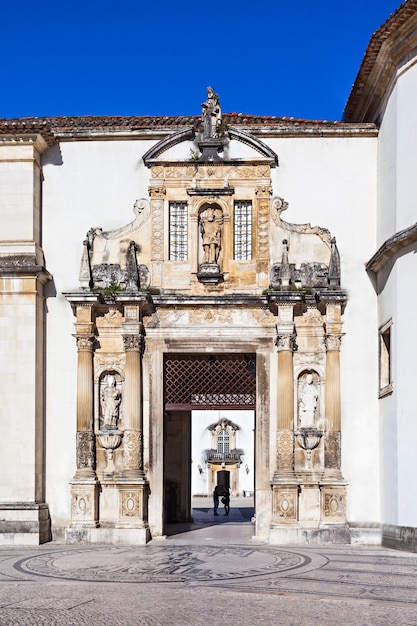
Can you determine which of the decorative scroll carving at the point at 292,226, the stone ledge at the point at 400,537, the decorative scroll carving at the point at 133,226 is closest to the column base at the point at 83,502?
the decorative scroll carving at the point at 133,226

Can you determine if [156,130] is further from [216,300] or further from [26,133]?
[216,300]

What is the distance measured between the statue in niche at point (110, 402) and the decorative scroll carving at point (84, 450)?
1.34 ft

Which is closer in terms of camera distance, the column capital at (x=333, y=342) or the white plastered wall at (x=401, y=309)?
the white plastered wall at (x=401, y=309)

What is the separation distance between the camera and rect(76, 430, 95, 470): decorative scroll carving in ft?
53.7

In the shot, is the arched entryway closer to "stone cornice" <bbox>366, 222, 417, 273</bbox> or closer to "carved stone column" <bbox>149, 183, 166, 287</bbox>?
"carved stone column" <bbox>149, 183, 166, 287</bbox>

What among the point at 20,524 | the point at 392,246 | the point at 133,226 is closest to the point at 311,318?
the point at 392,246

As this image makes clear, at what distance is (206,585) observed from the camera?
10875mm

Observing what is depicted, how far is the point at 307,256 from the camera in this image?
16.9 m

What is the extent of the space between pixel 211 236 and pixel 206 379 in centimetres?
→ 280

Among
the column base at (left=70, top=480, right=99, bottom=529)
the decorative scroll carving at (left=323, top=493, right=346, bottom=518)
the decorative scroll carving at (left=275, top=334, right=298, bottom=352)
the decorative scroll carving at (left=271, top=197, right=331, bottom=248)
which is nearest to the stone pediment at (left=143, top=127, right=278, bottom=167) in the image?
the decorative scroll carving at (left=271, top=197, right=331, bottom=248)

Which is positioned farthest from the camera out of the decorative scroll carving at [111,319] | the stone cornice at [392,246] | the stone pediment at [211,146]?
the stone pediment at [211,146]

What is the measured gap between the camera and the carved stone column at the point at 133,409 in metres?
16.4

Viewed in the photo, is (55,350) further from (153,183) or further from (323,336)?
(323,336)

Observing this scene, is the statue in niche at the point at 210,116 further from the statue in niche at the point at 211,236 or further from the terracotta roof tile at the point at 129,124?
the statue in niche at the point at 211,236
